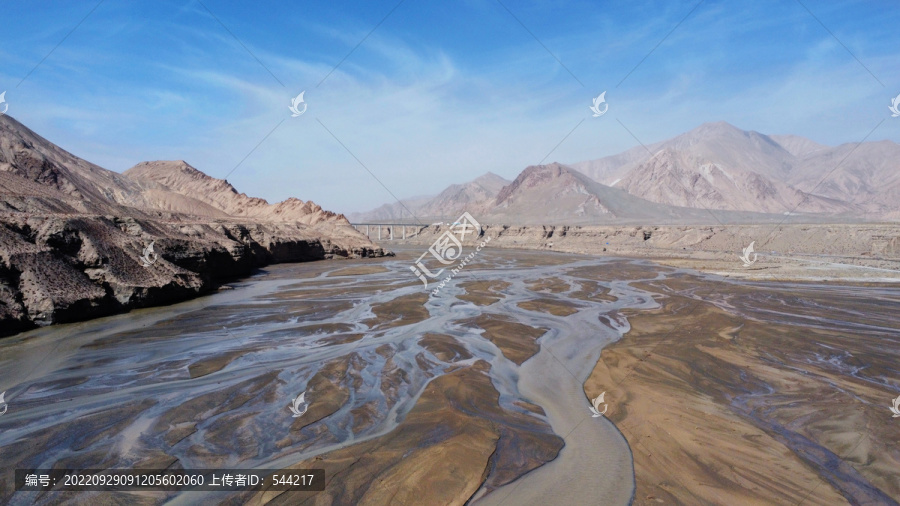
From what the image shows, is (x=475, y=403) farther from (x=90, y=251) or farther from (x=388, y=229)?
(x=388, y=229)

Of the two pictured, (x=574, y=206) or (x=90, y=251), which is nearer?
(x=90, y=251)

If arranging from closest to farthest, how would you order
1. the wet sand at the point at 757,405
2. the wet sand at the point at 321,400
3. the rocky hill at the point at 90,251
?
1. the wet sand at the point at 757,405
2. the wet sand at the point at 321,400
3. the rocky hill at the point at 90,251

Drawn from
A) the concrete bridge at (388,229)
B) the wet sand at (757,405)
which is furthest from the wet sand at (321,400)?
the concrete bridge at (388,229)

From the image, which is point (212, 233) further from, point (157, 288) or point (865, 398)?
point (865, 398)

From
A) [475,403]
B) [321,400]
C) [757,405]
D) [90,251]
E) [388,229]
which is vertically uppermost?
[388,229]

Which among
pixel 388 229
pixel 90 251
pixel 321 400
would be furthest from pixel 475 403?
pixel 388 229

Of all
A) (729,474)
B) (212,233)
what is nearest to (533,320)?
(729,474)

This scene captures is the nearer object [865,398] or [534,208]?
[865,398]

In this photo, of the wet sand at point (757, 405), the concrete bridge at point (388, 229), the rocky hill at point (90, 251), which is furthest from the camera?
the concrete bridge at point (388, 229)

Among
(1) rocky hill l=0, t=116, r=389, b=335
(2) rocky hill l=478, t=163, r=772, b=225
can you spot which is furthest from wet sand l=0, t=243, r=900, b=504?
(2) rocky hill l=478, t=163, r=772, b=225

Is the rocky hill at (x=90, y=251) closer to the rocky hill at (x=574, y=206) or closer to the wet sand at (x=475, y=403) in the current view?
the wet sand at (x=475, y=403)

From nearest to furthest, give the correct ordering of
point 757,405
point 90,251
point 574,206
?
point 757,405 → point 90,251 → point 574,206
